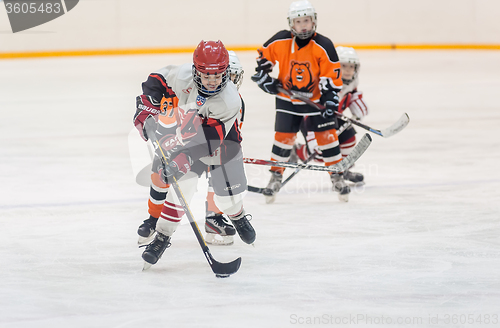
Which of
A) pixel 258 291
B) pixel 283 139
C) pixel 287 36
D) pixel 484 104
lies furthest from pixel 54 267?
pixel 484 104

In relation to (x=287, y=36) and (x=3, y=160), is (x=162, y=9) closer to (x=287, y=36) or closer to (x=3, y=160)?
(x=3, y=160)

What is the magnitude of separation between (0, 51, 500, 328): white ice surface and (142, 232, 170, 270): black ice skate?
0.21 feet

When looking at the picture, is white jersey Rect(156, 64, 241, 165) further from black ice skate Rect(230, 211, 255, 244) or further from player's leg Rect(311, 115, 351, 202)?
player's leg Rect(311, 115, 351, 202)

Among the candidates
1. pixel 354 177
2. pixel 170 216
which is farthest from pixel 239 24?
pixel 170 216

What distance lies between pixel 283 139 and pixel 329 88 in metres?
0.37

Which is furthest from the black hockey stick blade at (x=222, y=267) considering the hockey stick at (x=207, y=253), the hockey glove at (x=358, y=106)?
the hockey glove at (x=358, y=106)

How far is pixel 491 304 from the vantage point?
6.82 ft

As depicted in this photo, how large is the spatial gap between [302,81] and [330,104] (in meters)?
0.21

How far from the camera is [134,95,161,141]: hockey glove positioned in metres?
2.39

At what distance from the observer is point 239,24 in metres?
11.0

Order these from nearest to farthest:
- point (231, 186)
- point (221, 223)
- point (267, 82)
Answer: point (231, 186), point (221, 223), point (267, 82)

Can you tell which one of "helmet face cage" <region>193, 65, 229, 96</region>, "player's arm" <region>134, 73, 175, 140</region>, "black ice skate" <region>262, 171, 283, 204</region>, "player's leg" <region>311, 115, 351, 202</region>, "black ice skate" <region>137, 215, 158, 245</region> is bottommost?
"black ice skate" <region>262, 171, 283, 204</region>

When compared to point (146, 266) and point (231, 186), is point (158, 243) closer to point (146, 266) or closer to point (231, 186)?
point (146, 266)

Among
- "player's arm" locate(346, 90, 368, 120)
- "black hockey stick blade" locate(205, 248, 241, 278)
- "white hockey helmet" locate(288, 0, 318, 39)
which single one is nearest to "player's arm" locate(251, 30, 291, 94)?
"white hockey helmet" locate(288, 0, 318, 39)
